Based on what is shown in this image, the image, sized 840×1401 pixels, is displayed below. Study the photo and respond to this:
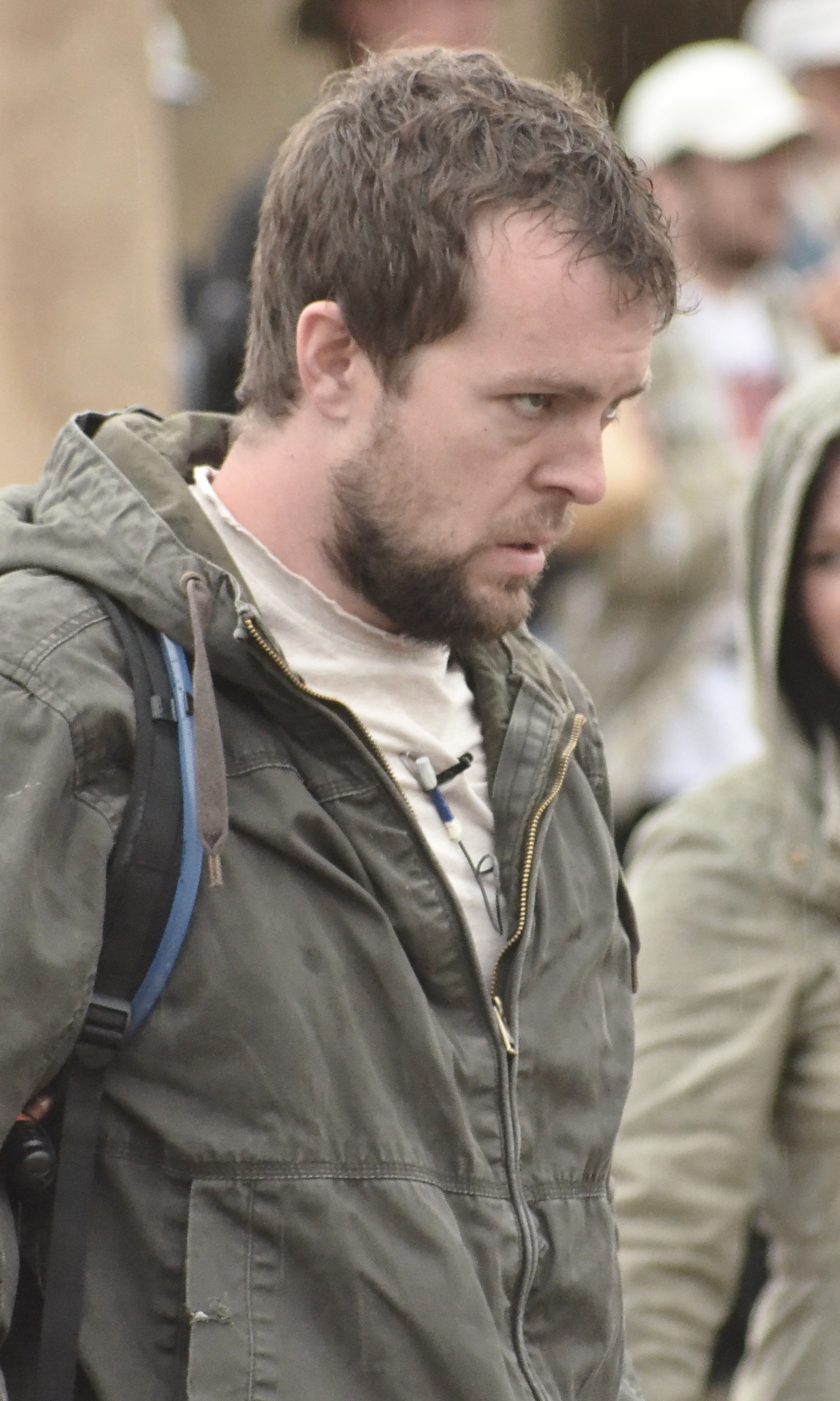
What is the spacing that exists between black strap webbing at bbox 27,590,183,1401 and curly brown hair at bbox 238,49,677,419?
0.57m

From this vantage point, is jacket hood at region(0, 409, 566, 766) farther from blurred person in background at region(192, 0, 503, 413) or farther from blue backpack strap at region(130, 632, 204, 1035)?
blurred person in background at region(192, 0, 503, 413)

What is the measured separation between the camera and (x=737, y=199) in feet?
20.8

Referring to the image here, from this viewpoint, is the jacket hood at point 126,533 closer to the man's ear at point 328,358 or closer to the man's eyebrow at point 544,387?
the man's ear at point 328,358

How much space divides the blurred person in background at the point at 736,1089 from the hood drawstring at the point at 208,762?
1.45 meters

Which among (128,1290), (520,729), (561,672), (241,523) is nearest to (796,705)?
(561,672)

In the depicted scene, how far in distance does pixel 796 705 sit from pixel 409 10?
228 centimetres

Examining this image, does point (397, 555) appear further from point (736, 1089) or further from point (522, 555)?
point (736, 1089)

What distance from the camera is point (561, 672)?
2945mm

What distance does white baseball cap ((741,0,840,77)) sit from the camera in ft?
23.2

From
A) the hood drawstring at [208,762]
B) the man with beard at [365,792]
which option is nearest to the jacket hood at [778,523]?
the man with beard at [365,792]

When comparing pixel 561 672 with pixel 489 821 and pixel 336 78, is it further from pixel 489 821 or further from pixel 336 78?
pixel 336 78

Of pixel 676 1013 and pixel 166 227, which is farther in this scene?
pixel 166 227

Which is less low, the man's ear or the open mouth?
the man's ear

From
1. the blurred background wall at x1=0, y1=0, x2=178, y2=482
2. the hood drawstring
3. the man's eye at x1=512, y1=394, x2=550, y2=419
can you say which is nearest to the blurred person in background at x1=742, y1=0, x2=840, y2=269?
the blurred background wall at x1=0, y1=0, x2=178, y2=482
